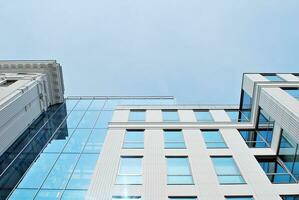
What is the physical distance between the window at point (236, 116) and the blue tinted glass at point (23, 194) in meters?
16.5

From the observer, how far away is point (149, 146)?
20.5 metres

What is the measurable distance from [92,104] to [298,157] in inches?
773

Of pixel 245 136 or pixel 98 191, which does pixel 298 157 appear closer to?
pixel 245 136

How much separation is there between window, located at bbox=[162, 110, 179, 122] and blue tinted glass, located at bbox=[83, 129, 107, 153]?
17.6ft

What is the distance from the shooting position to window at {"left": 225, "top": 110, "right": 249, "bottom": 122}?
25.5 meters

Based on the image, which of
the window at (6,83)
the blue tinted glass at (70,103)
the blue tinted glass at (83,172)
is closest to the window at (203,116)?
the blue tinted glass at (83,172)

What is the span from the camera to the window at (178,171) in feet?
54.0

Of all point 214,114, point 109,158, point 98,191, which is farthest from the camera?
point 214,114

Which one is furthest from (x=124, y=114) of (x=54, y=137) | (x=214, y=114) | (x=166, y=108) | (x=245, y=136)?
(x=245, y=136)

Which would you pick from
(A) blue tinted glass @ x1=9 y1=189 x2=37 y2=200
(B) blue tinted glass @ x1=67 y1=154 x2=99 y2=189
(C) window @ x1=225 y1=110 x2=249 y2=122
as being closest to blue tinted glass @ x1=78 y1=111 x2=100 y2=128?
(B) blue tinted glass @ x1=67 y1=154 x2=99 y2=189

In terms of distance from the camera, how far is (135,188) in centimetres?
1584

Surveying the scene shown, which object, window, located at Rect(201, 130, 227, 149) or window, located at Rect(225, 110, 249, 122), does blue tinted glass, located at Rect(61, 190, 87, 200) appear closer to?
window, located at Rect(201, 130, 227, 149)

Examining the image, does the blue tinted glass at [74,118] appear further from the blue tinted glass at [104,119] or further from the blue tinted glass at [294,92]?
the blue tinted glass at [294,92]

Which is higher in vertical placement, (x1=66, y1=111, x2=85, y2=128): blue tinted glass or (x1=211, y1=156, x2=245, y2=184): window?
(x1=211, y1=156, x2=245, y2=184): window
